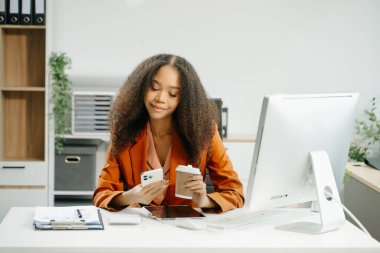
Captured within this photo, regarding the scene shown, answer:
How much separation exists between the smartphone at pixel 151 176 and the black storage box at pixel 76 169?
2.46m

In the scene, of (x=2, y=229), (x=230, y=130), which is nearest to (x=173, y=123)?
(x=2, y=229)

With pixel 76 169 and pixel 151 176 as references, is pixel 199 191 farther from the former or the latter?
pixel 76 169

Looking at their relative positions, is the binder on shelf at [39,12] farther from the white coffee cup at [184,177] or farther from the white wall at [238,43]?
the white coffee cup at [184,177]

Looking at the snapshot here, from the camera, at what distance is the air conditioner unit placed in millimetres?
4531

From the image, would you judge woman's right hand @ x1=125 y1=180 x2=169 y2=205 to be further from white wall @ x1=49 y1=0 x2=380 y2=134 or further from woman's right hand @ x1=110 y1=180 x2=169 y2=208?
white wall @ x1=49 y1=0 x2=380 y2=134

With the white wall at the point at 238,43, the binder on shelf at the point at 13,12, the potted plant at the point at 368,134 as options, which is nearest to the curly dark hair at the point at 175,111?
the binder on shelf at the point at 13,12

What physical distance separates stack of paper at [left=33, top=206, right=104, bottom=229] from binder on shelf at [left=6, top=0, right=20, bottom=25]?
95.7 inches

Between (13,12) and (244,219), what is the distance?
275 centimetres

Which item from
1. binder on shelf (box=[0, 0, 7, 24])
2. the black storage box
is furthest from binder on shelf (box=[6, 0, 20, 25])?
the black storage box

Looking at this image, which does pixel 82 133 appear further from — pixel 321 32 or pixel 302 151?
pixel 302 151

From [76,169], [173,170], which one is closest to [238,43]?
[76,169]

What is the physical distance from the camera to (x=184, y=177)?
6.88ft

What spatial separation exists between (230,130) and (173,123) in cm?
254

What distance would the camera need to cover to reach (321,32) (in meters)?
4.88
